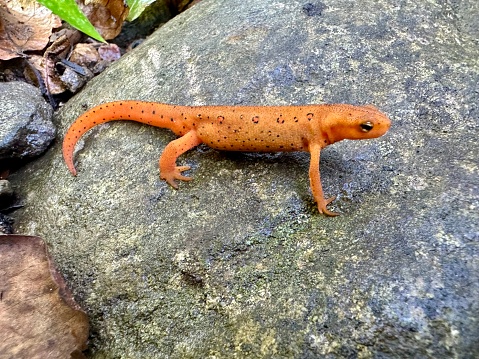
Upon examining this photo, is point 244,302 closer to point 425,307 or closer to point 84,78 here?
point 425,307

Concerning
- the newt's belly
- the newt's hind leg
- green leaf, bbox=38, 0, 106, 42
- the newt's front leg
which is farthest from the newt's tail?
the newt's front leg

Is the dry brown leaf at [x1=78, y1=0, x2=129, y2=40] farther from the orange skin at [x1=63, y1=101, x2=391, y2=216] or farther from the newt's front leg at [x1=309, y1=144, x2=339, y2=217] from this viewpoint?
the newt's front leg at [x1=309, y1=144, x2=339, y2=217]

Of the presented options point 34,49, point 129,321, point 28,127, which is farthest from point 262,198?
point 34,49

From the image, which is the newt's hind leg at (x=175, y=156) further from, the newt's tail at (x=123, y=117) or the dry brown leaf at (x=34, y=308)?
the dry brown leaf at (x=34, y=308)

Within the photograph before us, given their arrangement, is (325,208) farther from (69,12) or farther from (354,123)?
(69,12)

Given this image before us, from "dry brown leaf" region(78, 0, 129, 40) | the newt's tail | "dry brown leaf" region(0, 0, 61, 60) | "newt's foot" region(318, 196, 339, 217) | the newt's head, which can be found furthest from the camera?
"dry brown leaf" region(78, 0, 129, 40)

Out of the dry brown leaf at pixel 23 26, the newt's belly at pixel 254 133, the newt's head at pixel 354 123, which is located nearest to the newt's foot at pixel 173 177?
the newt's belly at pixel 254 133
